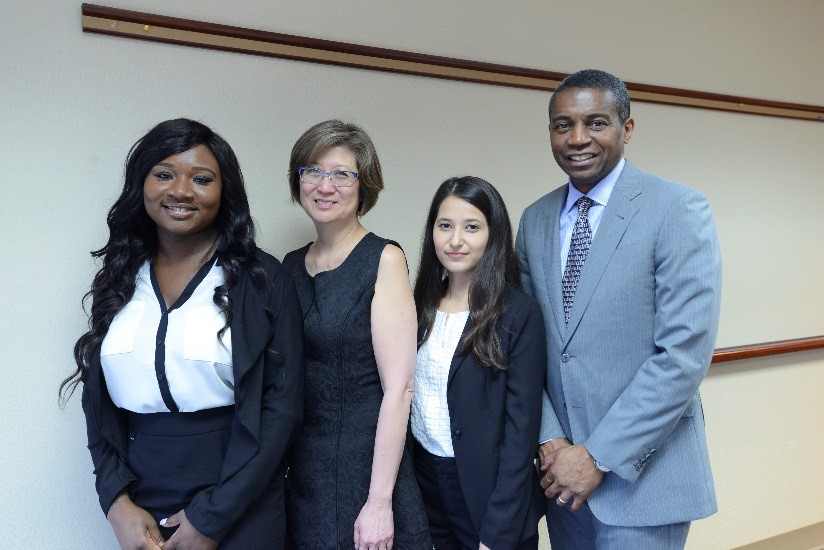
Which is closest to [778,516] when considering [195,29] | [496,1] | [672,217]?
[672,217]

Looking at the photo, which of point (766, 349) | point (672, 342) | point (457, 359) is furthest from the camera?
point (766, 349)

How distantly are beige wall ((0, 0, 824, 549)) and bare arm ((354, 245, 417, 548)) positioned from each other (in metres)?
0.61

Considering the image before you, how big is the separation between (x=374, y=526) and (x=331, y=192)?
726mm

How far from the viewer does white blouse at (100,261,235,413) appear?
4.55ft

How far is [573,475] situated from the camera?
1.57 metres

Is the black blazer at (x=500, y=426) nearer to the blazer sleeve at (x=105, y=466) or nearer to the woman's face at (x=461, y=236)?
the woman's face at (x=461, y=236)

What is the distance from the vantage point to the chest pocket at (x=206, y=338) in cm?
139

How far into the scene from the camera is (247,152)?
1.95 metres

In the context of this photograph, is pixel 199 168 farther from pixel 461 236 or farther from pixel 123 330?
pixel 461 236

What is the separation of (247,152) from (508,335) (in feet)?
2.95

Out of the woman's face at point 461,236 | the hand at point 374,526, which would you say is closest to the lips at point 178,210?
the woman's face at point 461,236

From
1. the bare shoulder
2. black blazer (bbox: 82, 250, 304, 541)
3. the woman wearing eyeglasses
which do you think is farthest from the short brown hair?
black blazer (bbox: 82, 250, 304, 541)

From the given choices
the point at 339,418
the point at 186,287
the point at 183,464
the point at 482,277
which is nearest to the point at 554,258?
the point at 482,277

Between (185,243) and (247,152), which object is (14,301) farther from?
(247,152)
